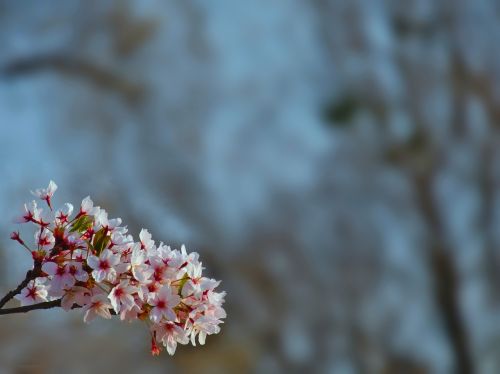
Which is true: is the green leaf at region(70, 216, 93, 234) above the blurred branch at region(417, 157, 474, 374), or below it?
below

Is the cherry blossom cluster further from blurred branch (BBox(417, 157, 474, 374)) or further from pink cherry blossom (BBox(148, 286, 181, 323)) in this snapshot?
blurred branch (BBox(417, 157, 474, 374))

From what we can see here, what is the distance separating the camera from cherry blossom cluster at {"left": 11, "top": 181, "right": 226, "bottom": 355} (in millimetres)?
648

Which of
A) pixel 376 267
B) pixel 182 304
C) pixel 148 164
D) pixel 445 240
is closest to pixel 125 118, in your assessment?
pixel 148 164

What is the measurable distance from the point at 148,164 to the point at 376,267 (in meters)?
1.49

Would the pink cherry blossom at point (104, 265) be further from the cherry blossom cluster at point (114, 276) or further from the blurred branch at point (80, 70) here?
the blurred branch at point (80, 70)

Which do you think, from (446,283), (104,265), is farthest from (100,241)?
(446,283)

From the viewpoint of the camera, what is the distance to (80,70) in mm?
4801

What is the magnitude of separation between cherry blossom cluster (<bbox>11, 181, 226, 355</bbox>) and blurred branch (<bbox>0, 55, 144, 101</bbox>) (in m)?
4.15

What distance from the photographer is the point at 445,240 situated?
4.84 meters

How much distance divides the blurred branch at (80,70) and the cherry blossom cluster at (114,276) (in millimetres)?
4146

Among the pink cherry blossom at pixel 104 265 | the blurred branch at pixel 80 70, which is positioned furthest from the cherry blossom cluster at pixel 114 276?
the blurred branch at pixel 80 70

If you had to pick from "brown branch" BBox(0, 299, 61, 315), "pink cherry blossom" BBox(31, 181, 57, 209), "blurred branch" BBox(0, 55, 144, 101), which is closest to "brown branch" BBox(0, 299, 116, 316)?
"brown branch" BBox(0, 299, 61, 315)

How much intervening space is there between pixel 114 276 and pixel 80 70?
4.33 metres

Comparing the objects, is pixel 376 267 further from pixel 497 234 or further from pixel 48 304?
pixel 48 304
